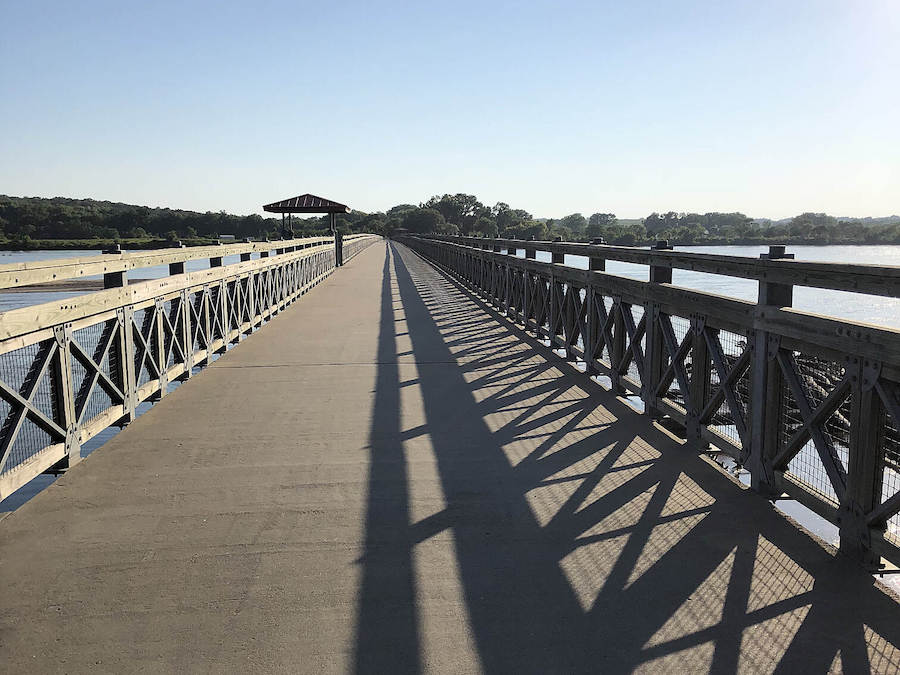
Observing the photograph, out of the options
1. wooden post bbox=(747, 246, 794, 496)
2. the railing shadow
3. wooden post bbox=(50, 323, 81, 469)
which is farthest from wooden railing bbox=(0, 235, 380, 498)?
wooden post bbox=(747, 246, 794, 496)

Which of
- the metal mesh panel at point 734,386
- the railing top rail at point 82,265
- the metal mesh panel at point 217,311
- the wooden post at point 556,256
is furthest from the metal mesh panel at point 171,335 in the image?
the metal mesh panel at point 734,386

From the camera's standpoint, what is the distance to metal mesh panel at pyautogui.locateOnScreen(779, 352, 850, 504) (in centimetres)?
393

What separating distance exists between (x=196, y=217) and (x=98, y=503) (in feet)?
204

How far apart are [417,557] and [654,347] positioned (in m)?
3.30

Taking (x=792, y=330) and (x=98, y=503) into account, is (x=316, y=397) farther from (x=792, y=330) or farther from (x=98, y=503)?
(x=792, y=330)

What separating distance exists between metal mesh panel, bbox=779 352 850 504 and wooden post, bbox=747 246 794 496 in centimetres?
5

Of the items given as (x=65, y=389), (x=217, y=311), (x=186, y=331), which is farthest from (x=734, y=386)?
(x=217, y=311)

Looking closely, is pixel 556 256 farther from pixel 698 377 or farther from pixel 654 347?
pixel 698 377

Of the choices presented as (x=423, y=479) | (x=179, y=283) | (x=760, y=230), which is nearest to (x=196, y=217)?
(x=760, y=230)

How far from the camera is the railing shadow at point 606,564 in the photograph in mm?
2775

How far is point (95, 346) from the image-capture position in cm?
579

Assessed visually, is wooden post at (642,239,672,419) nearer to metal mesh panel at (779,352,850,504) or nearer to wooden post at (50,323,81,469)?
metal mesh panel at (779,352,850,504)

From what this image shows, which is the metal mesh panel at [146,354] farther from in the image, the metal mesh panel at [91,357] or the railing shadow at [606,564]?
the railing shadow at [606,564]

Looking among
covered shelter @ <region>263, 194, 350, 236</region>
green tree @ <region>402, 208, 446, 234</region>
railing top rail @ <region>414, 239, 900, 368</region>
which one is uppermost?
green tree @ <region>402, 208, 446, 234</region>
